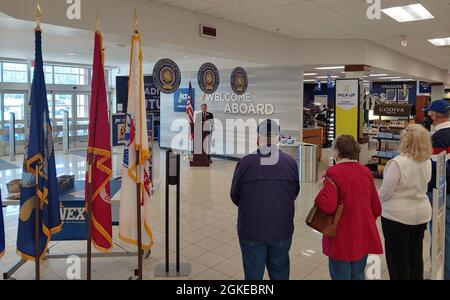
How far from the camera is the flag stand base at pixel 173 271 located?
3.97m

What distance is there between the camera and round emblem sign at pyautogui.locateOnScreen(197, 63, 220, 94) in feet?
25.9

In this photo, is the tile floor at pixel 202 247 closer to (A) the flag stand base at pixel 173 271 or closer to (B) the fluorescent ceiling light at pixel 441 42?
(A) the flag stand base at pixel 173 271

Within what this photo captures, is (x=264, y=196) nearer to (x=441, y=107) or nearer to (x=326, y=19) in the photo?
(x=441, y=107)

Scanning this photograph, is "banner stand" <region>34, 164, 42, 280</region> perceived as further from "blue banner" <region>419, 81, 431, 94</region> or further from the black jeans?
"blue banner" <region>419, 81, 431, 94</region>

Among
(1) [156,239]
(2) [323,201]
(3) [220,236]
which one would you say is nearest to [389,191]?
(2) [323,201]

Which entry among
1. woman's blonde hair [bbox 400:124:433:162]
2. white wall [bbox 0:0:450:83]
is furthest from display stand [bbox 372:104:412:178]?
woman's blonde hair [bbox 400:124:433:162]

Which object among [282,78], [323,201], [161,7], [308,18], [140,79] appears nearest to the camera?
[323,201]

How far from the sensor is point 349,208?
266cm

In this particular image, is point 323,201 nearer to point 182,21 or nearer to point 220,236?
point 220,236

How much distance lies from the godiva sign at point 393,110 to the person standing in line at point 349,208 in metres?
6.89

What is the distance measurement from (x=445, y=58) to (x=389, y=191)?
12.1m

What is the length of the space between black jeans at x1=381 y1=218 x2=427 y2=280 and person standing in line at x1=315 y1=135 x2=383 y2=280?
1.51 feet

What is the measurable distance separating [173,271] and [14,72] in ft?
37.5
